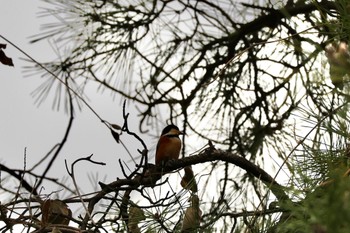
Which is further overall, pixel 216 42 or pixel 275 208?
pixel 216 42

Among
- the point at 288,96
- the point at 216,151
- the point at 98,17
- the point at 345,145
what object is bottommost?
the point at 345,145

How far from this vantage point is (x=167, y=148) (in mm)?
2244

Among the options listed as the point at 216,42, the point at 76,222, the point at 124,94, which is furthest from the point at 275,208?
the point at 216,42

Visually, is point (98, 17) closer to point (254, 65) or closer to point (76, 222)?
point (254, 65)

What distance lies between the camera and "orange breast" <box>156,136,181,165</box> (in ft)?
7.38

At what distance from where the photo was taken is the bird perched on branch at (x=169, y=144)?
2.25m

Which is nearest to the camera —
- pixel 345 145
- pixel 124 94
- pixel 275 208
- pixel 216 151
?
pixel 345 145

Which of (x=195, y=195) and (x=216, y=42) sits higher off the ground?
Answer: (x=216, y=42)

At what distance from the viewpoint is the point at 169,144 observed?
7.45ft

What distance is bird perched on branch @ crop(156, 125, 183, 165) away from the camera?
7.38ft

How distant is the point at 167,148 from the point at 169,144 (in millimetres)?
28

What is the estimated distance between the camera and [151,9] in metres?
2.41

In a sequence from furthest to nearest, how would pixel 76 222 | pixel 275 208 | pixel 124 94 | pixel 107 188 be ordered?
pixel 124 94 < pixel 107 188 < pixel 76 222 < pixel 275 208

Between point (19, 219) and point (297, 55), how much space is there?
1309 millimetres
